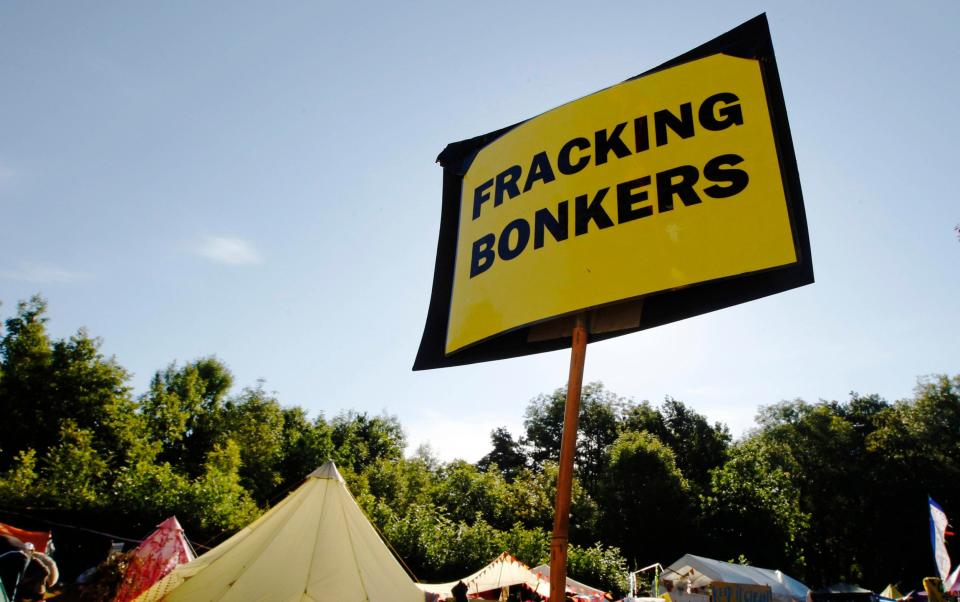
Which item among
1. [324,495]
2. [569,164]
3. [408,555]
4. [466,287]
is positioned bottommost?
[408,555]

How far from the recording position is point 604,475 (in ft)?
97.9

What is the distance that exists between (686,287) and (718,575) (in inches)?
657

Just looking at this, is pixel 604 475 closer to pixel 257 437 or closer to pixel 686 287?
pixel 257 437

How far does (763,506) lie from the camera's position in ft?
89.6

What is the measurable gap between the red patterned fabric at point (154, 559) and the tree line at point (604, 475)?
25.2 feet

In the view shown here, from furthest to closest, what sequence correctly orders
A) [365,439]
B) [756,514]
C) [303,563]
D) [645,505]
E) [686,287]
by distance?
[365,439]
[645,505]
[756,514]
[303,563]
[686,287]

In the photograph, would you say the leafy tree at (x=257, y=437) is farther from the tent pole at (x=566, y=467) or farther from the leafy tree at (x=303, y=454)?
the tent pole at (x=566, y=467)

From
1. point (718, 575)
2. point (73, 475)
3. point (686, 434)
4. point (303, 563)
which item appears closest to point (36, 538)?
point (303, 563)

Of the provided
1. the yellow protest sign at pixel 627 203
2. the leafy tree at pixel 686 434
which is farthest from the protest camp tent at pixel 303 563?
the leafy tree at pixel 686 434

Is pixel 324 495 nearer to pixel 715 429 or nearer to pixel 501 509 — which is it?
pixel 501 509

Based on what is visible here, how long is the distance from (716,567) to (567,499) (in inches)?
664

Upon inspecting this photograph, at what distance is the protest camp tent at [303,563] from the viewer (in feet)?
17.8

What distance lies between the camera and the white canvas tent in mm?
14898

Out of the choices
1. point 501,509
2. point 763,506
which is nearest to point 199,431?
point 501,509
